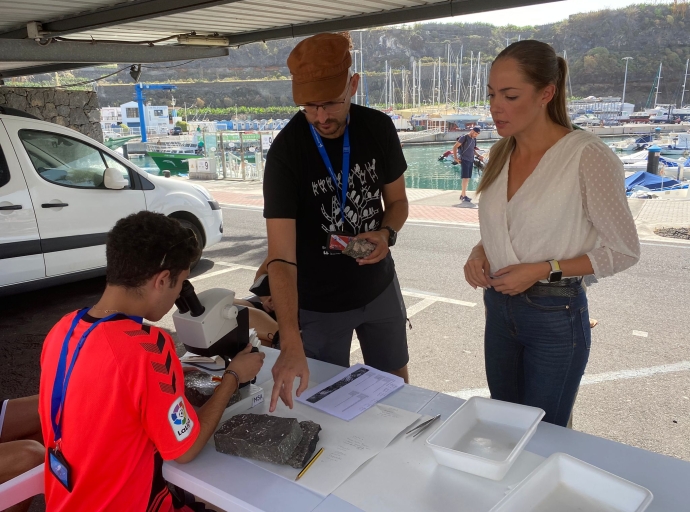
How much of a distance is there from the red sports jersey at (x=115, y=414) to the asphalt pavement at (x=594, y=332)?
2492mm

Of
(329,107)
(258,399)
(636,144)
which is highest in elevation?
(329,107)

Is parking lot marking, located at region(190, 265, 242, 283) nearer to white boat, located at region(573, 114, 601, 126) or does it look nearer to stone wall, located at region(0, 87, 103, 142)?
stone wall, located at region(0, 87, 103, 142)

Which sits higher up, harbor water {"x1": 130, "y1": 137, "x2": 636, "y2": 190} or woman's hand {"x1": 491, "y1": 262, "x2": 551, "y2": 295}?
woman's hand {"x1": 491, "y1": 262, "x2": 551, "y2": 295}

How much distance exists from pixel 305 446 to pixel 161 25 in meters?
5.67

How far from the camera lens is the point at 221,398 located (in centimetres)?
158

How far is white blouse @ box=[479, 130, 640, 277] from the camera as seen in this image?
1651 mm

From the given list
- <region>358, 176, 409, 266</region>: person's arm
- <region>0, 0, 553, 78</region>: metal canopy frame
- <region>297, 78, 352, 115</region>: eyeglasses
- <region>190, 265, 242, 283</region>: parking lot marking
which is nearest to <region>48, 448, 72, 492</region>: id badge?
<region>358, 176, 409, 266</region>: person's arm

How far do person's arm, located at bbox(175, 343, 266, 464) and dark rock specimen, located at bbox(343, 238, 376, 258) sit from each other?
0.52 metres

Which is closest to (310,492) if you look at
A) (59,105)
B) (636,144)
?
(59,105)

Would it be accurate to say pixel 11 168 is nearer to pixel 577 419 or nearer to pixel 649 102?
pixel 577 419

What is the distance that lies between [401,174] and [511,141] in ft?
1.75

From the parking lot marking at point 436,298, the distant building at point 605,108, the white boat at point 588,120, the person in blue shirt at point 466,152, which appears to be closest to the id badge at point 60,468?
the parking lot marking at point 436,298

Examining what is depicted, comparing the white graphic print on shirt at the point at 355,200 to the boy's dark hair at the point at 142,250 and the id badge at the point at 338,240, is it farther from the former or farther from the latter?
the boy's dark hair at the point at 142,250

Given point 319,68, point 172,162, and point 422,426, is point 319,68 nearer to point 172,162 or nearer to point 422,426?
point 422,426
